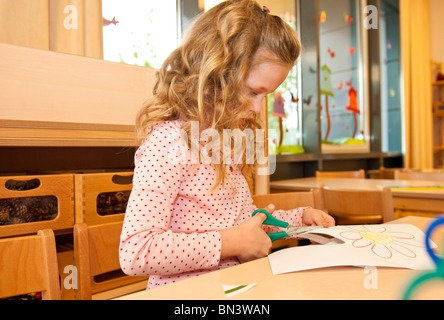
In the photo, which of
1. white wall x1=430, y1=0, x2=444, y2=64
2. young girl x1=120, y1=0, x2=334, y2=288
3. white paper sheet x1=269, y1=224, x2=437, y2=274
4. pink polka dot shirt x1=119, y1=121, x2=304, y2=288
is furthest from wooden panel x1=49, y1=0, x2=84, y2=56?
white wall x1=430, y1=0, x2=444, y2=64

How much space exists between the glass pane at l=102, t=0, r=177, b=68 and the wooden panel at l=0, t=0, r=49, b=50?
8.7 inches

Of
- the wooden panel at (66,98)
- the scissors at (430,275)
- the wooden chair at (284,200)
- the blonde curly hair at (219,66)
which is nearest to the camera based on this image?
the scissors at (430,275)

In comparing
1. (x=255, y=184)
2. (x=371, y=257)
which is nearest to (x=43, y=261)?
(x=371, y=257)

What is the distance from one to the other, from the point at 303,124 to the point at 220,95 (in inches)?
77.6

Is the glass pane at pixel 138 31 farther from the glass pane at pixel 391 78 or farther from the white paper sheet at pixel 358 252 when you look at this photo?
the glass pane at pixel 391 78

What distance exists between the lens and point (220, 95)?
59 centimetres

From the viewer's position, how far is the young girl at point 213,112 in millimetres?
500

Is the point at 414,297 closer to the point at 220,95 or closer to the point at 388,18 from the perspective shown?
the point at 220,95

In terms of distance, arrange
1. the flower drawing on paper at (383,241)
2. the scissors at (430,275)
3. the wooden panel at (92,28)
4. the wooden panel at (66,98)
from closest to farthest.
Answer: the scissors at (430,275) → the flower drawing on paper at (383,241) → the wooden panel at (66,98) → the wooden panel at (92,28)

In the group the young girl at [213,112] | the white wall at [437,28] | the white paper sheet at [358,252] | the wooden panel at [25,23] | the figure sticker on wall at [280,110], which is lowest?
the white paper sheet at [358,252]

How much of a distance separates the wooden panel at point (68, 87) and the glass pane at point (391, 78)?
302cm

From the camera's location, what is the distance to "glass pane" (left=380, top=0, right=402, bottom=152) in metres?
3.45

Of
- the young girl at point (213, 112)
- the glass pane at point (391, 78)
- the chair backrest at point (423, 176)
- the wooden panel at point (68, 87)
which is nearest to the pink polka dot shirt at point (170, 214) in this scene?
the young girl at point (213, 112)
